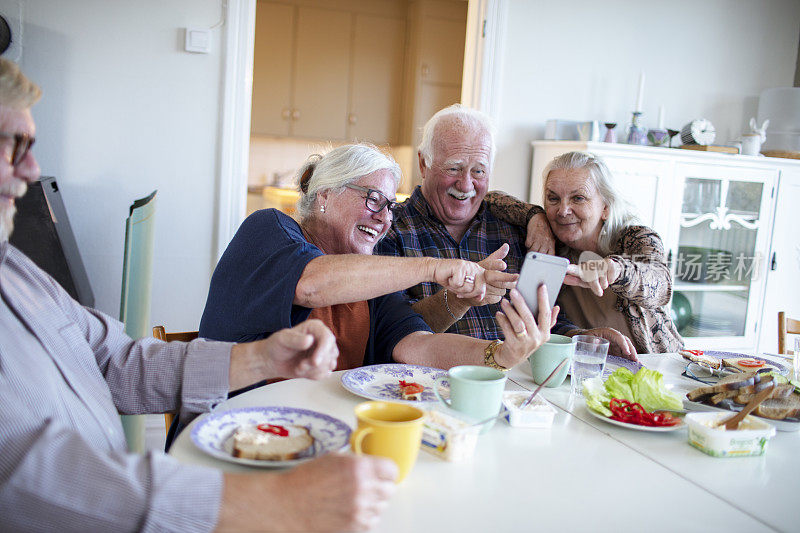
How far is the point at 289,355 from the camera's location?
42.1 inches

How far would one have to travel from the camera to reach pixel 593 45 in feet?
11.7

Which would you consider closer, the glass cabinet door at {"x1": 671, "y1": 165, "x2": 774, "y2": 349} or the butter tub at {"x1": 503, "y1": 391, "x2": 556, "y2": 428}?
the butter tub at {"x1": 503, "y1": 391, "x2": 556, "y2": 428}

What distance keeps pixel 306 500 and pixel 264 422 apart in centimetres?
31

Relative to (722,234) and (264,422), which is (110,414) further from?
(722,234)

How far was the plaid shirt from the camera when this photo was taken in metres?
2.12

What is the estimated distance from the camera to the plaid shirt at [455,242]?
2115 mm

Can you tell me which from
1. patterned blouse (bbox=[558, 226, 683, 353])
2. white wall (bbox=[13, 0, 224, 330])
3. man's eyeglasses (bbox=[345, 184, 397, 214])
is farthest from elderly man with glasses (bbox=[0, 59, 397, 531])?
white wall (bbox=[13, 0, 224, 330])

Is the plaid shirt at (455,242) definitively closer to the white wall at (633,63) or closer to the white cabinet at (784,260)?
the white wall at (633,63)

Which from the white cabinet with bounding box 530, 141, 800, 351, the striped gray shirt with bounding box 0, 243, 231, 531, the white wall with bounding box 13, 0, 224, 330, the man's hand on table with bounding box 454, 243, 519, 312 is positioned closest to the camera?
the striped gray shirt with bounding box 0, 243, 231, 531

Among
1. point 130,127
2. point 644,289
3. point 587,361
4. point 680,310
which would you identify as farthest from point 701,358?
point 130,127

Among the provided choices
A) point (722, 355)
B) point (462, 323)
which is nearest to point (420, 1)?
point (462, 323)

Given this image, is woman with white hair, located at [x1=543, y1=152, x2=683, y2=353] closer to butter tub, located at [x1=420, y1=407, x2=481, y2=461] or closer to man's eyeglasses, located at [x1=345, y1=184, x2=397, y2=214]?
man's eyeglasses, located at [x1=345, y1=184, x2=397, y2=214]

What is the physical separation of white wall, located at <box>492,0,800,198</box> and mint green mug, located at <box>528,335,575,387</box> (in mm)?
2180

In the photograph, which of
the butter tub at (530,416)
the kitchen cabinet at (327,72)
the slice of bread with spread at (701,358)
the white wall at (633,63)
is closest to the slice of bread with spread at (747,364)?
the slice of bread with spread at (701,358)
